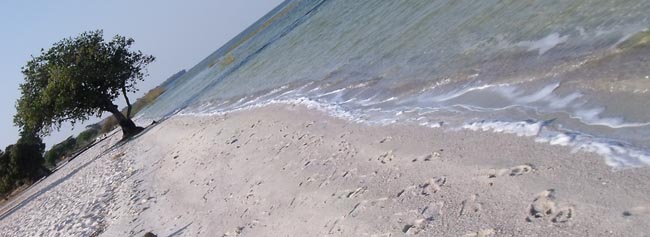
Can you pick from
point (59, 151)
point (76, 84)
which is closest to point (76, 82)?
point (76, 84)

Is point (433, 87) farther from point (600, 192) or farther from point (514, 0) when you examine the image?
point (600, 192)

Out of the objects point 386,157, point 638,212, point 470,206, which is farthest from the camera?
point 386,157

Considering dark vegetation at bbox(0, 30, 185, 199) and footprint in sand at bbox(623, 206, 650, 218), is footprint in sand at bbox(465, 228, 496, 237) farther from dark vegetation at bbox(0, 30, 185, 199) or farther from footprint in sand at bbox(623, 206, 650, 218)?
dark vegetation at bbox(0, 30, 185, 199)

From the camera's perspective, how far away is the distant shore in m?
5.51

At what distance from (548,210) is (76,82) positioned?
3692cm

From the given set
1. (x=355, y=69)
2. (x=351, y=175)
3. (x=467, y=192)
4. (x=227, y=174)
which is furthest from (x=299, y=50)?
(x=467, y=192)

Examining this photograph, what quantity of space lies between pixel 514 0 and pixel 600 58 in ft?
21.3

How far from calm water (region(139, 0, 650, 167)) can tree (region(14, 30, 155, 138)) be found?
22.9 meters

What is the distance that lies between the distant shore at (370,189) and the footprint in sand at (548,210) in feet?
0.04

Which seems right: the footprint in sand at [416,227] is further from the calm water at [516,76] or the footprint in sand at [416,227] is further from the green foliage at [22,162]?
the green foliage at [22,162]

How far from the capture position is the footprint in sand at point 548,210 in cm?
532

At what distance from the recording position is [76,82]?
37312mm

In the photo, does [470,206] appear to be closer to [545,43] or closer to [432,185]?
[432,185]

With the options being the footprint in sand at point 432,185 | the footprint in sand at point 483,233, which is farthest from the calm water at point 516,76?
the footprint in sand at point 483,233
